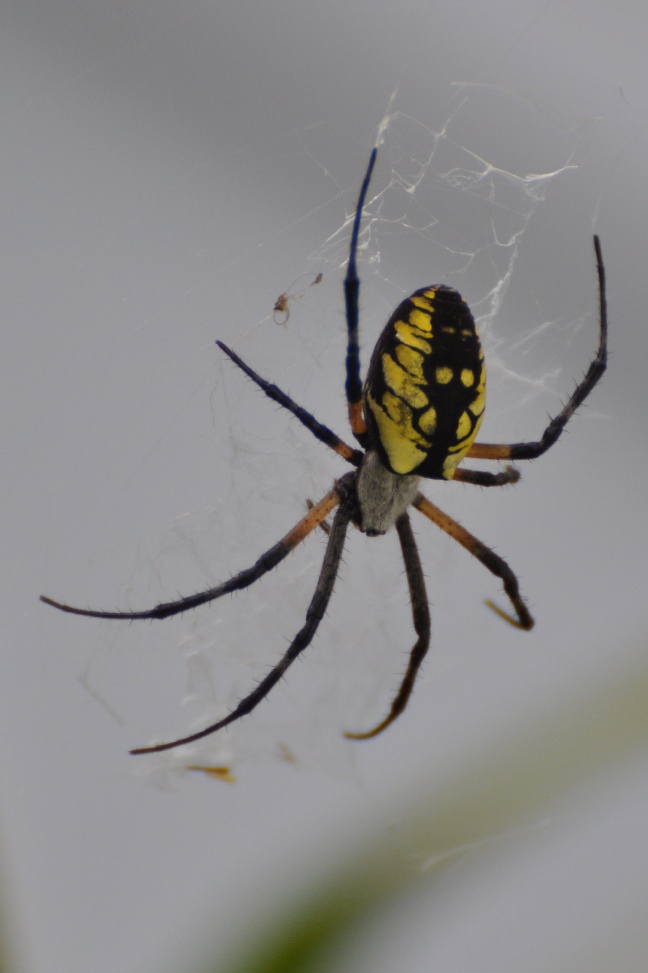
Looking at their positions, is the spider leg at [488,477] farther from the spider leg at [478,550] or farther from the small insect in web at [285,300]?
the small insect in web at [285,300]

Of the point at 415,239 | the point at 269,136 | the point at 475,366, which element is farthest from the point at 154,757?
the point at 269,136

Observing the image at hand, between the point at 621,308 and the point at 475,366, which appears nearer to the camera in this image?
the point at 475,366

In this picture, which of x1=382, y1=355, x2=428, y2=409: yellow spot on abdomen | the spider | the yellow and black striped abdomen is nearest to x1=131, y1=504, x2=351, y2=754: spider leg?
the spider

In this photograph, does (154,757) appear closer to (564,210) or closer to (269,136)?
(269,136)

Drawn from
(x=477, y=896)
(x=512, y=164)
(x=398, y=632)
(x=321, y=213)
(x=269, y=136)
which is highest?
(x=269, y=136)

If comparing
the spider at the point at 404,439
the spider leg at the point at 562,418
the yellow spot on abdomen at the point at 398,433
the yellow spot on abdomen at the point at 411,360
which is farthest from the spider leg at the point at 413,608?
the yellow spot on abdomen at the point at 411,360

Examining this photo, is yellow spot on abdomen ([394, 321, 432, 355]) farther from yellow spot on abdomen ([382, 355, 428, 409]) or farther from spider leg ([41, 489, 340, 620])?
spider leg ([41, 489, 340, 620])

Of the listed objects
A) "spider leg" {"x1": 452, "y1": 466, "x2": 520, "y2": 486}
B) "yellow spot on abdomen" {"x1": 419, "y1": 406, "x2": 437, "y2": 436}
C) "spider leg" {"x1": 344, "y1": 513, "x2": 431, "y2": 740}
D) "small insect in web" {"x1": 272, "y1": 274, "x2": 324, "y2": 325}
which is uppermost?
"small insect in web" {"x1": 272, "y1": 274, "x2": 324, "y2": 325}

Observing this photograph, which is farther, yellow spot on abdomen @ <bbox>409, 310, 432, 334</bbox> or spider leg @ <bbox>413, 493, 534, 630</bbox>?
spider leg @ <bbox>413, 493, 534, 630</bbox>
